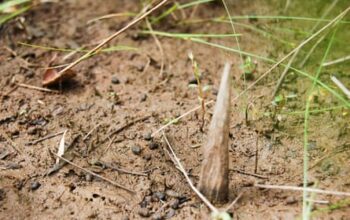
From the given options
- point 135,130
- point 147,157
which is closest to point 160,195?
point 147,157

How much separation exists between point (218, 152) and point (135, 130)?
1.59ft

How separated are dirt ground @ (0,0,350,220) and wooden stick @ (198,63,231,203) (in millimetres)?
67

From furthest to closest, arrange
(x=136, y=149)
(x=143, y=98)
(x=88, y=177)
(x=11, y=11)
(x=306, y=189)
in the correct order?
(x=11, y=11) → (x=143, y=98) → (x=136, y=149) → (x=88, y=177) → (x=306, y=189)

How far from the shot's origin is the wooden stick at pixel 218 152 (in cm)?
142

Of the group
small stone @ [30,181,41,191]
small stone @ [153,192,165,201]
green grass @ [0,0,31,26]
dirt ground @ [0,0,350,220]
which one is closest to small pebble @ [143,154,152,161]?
dirt ground @ [0,0,350,220]

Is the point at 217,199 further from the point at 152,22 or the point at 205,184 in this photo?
the point at 152,22

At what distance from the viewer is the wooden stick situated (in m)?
1.42

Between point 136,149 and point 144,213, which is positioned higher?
point 136,149

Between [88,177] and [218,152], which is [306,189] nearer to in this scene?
[218,152]

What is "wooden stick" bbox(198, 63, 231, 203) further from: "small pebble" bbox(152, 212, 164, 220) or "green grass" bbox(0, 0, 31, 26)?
"green grass" bbox(0, 0, 31, 26)

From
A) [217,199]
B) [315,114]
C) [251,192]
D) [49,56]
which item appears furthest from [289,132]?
[49,56]

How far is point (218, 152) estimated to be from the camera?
1.46 meters

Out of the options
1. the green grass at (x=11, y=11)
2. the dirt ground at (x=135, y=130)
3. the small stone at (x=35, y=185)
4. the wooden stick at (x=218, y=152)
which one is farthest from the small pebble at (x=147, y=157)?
the green grass at (x=11, y=11)

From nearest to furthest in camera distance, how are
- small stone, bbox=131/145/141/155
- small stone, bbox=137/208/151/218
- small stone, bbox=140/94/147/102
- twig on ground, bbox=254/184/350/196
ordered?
twig on ground, bbox=254/184/350/196 < small stone, bbox=137/208/151/218 < small stone, bbox=131/145/141/155 < small stone, bbox=140/94/147/102
